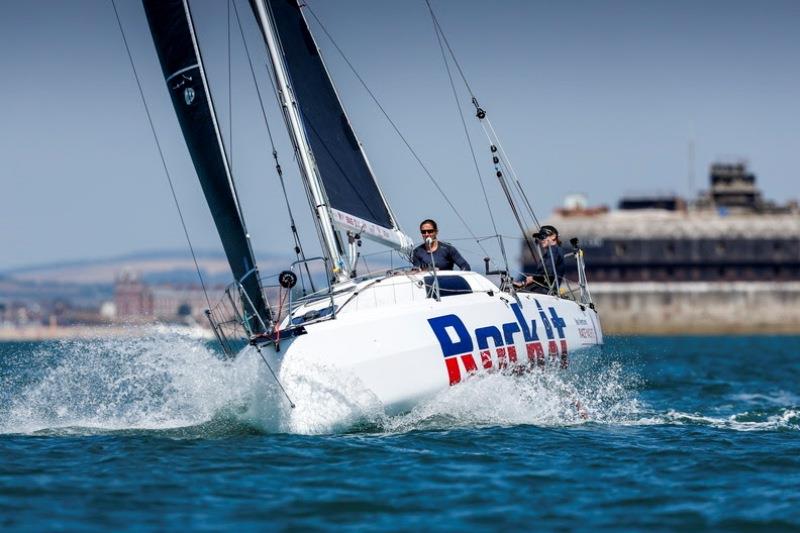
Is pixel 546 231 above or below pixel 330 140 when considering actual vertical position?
below

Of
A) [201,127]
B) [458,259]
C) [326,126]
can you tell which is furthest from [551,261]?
[201,127]

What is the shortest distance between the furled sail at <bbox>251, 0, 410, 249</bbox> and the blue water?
252 centimetres

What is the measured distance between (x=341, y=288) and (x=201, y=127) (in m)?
2.18

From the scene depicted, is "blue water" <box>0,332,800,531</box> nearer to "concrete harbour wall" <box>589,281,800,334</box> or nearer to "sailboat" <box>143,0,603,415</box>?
"sailboat" <box>143,0,603,415</box>

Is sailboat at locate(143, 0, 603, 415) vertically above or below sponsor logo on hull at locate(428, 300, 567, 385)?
above

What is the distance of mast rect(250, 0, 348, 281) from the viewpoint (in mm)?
14750

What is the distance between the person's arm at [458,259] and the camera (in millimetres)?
15102

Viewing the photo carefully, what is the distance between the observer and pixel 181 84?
45.4ft

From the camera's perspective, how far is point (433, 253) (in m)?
15.2

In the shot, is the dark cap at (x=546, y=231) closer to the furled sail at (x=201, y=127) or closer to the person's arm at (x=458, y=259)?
the person's arm at (x=458, y=259)

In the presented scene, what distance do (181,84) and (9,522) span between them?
6.16m

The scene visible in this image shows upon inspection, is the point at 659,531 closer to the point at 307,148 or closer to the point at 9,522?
the point at 9,522

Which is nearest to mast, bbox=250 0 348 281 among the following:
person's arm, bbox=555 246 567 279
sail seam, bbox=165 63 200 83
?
sail seam, bbox=165 63 200 83

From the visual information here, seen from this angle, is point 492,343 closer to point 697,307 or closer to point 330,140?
point 330,140
